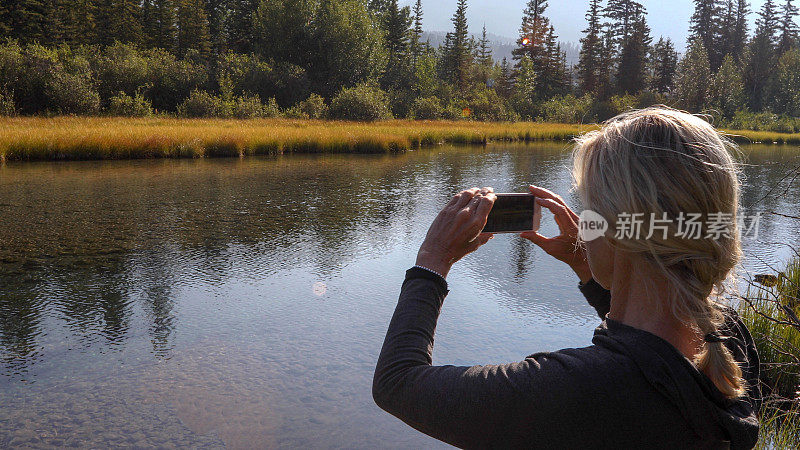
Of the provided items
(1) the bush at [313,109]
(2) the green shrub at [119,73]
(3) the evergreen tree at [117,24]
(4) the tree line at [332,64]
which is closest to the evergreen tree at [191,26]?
(4) the tree line at [332,64]

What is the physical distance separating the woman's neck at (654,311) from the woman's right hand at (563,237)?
484mm

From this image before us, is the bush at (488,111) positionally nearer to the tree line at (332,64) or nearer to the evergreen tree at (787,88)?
the tree line at (332,64)

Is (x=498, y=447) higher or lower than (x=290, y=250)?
higher

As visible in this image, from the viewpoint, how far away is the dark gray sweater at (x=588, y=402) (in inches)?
42.3

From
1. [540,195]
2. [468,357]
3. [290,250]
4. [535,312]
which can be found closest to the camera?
[540,195]

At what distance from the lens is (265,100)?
39.9 meters

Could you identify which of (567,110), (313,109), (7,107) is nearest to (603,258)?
(7,107)

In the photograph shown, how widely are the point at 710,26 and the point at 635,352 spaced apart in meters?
74.7

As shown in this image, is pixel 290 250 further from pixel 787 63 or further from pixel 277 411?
pixel 787 63

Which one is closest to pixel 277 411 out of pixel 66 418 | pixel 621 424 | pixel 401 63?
pixel 66 418

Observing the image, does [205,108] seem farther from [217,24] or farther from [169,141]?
[217,24]

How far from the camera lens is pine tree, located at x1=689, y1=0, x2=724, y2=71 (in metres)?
62.9

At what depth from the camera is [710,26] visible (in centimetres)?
6391

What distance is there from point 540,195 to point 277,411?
8.67 ft
